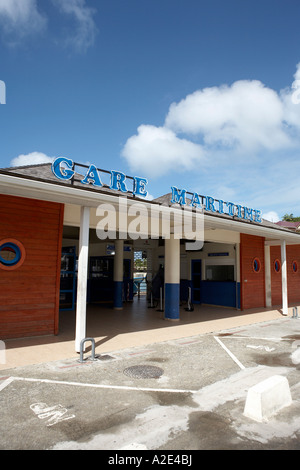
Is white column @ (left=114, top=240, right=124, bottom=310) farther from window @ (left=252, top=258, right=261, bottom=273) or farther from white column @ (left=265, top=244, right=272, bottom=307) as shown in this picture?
white column @ (left=265, top=244, right=272, bottom=307)

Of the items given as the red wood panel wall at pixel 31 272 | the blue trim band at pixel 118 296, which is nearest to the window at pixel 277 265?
the blue trim band at pixel 118 296

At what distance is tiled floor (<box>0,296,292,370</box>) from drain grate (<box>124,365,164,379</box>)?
1.59m

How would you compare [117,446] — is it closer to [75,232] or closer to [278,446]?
[278,446]

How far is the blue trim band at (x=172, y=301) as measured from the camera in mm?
12858

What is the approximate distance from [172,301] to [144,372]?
21.5ft

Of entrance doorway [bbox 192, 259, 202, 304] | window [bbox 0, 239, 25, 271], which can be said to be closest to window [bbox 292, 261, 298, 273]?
entrance doorway [bbox 192, 259, 202, 304]

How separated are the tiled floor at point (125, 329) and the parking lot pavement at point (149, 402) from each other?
2.15 feet

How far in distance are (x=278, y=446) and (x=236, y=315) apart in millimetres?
11376

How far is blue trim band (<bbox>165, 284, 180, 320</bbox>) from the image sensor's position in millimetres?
12858

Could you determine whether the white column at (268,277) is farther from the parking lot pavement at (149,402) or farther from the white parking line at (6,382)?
the white parking line at (6,382)

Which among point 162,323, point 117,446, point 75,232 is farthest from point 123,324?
point 117,446

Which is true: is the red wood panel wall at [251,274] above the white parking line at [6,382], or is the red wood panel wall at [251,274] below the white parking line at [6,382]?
above

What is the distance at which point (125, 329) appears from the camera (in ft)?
35.7

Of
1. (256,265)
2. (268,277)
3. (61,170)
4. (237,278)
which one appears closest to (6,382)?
(61,170)
